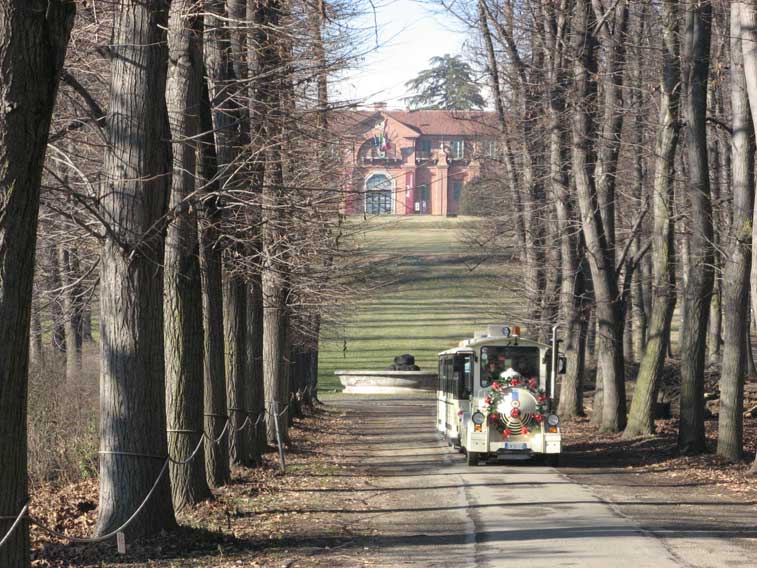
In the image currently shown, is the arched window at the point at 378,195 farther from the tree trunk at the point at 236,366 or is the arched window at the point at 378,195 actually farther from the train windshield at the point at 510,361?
the train windshield at the point at 510,361

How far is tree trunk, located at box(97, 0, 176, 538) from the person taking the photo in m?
11.2

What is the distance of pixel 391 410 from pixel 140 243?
3162 centimetres

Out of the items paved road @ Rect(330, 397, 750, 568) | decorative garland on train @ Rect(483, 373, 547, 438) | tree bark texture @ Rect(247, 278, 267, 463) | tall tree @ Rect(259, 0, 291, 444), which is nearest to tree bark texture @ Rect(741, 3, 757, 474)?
paved road @ Rect(330, 397, 750, 568)

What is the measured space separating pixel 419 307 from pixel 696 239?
185ft

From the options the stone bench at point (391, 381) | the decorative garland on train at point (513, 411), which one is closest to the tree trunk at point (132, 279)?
the decorative garland on train at point (513, 411)

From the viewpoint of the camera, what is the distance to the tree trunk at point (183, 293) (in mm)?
13809

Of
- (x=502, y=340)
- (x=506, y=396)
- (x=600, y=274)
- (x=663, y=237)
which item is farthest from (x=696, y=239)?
(x=600, y=274)

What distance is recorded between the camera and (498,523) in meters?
13.3

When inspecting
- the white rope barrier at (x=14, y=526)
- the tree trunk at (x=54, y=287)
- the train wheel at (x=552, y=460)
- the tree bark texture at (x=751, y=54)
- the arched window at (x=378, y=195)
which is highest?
the tree bark texture at (x=751, y=54)

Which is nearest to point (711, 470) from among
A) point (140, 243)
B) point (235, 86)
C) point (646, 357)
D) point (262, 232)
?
point (646, 357)

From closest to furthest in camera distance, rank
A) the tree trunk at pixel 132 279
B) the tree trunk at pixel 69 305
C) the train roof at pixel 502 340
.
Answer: the tree trunk at pixel 132 279, the tree trunk at pixel 69 305, the train roof at pixel 502 340

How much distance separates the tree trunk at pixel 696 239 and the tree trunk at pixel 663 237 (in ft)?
5.84

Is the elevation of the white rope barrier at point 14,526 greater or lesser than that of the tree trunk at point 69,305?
lesser

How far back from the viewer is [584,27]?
2662 centimetres
